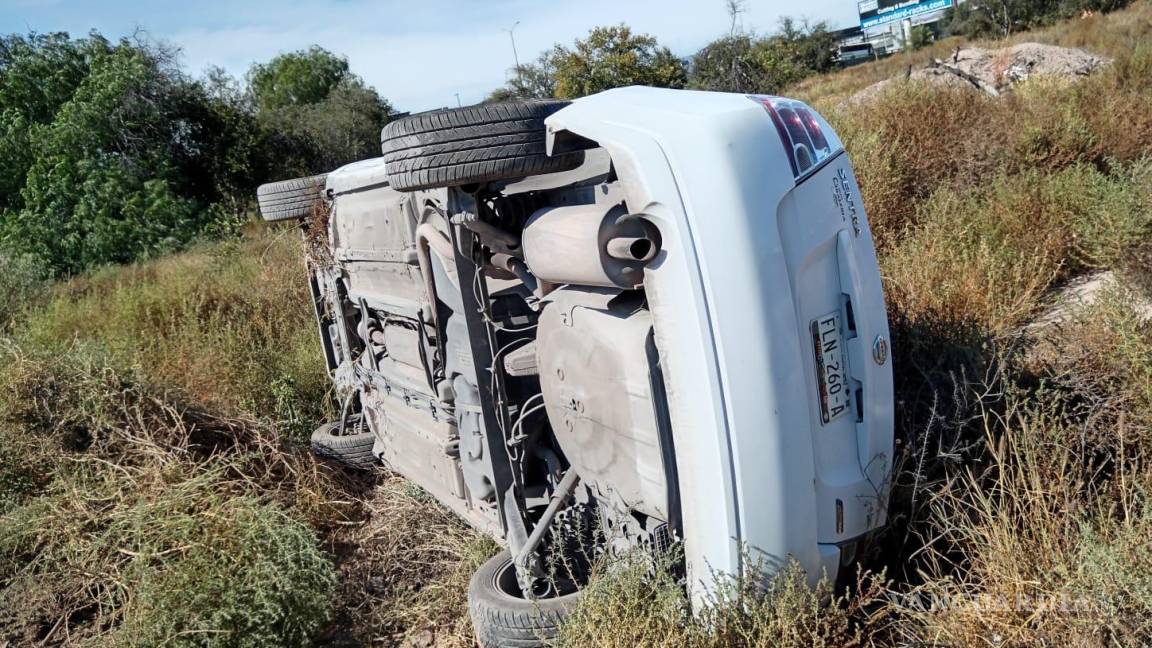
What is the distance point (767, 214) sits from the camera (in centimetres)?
223

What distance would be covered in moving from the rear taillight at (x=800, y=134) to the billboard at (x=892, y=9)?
1778 inches

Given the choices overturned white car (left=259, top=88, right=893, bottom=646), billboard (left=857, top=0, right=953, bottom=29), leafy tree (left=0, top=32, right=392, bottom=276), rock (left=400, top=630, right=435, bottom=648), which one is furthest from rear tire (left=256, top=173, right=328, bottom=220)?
billboard (left=857, top=0, right=953, bottom=29)

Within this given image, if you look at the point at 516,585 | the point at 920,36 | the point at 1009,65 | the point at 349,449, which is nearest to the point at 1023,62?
the point at 1009,65

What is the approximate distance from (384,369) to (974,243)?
12.7ft

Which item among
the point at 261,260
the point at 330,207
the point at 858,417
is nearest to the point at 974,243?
the point at 858,417

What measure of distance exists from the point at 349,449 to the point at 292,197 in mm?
1653

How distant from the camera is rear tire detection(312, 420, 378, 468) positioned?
16.6 ft

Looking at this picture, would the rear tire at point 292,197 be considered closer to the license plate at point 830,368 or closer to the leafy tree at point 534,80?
the license plate at point 830,368

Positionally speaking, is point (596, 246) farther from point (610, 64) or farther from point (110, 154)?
point (610, 64)

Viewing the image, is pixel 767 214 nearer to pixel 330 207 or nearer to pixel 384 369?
pixel 384 369

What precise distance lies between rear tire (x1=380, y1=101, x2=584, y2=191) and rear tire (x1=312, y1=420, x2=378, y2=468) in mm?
2654

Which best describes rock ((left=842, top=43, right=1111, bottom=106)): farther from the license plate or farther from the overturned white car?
the license plate

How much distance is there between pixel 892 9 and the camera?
153 ft

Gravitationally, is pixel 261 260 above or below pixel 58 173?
below
